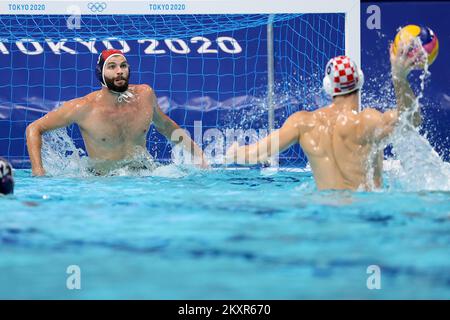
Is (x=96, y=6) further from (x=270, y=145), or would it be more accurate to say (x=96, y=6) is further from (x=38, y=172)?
(x=270, y=145)

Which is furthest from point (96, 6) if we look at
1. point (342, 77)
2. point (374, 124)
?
point (374, 124)

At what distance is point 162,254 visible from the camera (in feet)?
10.9

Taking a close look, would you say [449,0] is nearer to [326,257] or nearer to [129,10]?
[129,10]

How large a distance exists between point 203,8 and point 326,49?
3.90ft

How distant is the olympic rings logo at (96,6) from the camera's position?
6.77 metres

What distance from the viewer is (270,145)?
14.7 ft

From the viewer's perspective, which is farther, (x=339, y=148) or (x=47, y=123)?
(x=47, y=123)

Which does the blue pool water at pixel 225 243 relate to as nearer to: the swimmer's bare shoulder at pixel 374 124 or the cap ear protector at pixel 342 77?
the swimmer's bare shoulder at pixel 374 124

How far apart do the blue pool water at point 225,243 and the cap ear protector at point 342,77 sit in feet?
1.84

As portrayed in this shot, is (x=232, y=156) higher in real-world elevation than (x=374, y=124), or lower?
lower

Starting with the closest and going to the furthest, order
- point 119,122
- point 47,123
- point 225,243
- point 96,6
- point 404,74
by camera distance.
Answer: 1. point 225,243
2. point 404,74
3. point 47,123
4. point 119,122
5. point 96,6

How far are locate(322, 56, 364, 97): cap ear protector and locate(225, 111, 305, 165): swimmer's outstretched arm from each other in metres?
0.23

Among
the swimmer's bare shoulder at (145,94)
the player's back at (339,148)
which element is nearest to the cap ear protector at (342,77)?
the player's back at (339,148)

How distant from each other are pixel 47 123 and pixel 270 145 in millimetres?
2113
